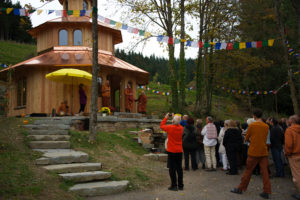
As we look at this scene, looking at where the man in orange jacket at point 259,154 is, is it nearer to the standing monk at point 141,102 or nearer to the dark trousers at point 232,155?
the dark trousers at point 232,155

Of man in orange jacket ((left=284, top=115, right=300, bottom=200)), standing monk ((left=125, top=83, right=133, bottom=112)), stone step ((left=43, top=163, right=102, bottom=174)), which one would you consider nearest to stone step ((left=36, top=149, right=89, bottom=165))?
stone step ((left=43, top=163, right=102, bottom=174))

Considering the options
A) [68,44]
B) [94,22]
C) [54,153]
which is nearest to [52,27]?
[68,44]

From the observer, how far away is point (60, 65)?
1564 cm

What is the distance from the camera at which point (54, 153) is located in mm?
7379

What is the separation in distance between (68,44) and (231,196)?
50.0 feet

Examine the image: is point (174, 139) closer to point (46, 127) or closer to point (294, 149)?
point (294, 149)

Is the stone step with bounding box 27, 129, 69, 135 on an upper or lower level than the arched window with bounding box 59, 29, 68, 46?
lower

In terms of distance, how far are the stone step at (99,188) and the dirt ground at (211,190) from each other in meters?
0.16

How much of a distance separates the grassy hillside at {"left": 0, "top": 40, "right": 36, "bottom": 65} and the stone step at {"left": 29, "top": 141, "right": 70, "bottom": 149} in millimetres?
27679

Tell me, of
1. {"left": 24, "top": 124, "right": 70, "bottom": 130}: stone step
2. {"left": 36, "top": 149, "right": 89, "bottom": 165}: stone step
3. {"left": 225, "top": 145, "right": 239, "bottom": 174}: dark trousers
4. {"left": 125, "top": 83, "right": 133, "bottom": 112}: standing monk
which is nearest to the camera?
{"left": 36, "top": 149, "right": 89, "bottom": 165}: stone step

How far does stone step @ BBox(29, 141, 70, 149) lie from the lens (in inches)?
309

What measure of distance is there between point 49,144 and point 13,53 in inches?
1356

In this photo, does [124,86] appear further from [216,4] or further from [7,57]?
[7,57]

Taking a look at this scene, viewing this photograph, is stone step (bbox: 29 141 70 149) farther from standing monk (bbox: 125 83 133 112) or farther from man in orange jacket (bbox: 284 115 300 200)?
standing monk (bbox: 125 83 133 112)
